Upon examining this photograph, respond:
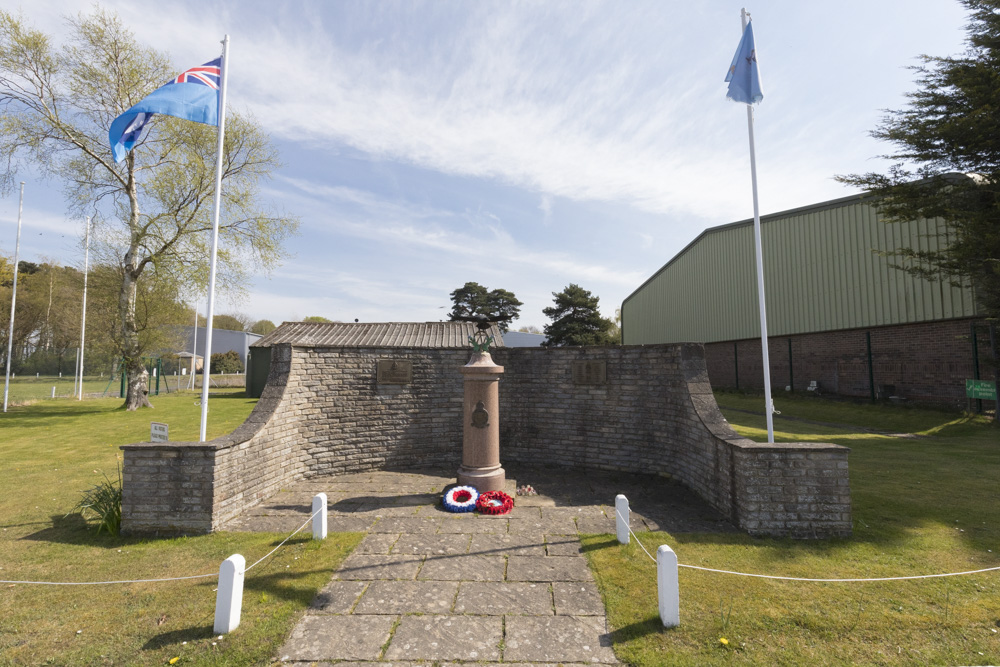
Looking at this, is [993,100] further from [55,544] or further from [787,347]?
[55,544]

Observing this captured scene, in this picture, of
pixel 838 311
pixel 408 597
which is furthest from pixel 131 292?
pixel 838 311

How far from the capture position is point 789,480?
5.45m

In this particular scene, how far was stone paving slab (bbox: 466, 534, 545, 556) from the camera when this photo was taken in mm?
5137

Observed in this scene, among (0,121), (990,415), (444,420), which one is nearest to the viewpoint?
(444,420)

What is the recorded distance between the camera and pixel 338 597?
4.15 metres

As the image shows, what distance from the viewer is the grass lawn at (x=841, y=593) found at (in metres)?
Answer: 3.36

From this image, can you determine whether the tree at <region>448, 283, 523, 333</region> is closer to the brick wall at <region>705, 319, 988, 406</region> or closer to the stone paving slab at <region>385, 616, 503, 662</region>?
the brick wall at <region>705, 319, 988, 406</region>

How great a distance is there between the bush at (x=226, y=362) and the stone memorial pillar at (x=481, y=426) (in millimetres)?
40387

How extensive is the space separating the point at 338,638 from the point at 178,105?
740 cm

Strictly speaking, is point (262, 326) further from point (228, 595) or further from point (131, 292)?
point (228, 595)

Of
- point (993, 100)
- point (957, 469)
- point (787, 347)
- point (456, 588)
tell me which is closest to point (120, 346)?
point (456, 588)

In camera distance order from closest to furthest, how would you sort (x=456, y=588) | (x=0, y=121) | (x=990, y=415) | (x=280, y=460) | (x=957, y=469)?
1. (x=456, y=588)
2. (x=280, y=460)
3. (x=957, y=469)
4. (x=990, y=415)
5. (x=0, y=121)

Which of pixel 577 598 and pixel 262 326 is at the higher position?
pixel 262 326

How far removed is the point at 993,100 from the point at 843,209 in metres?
6.13
